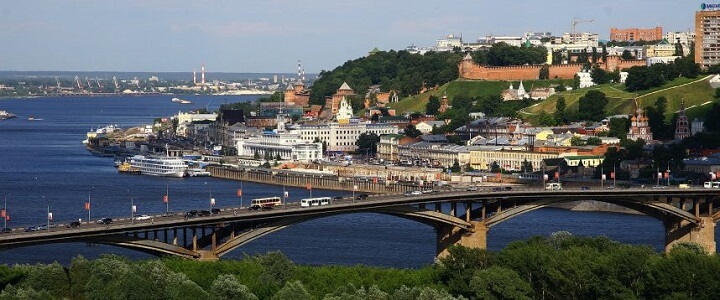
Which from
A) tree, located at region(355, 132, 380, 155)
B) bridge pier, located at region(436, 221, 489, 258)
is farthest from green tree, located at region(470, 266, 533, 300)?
tree, located at region(355, 132, 380, 155)

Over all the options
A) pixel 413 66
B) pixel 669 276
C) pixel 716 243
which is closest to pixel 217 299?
pixel 669 276

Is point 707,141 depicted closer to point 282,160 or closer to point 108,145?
point 282,160

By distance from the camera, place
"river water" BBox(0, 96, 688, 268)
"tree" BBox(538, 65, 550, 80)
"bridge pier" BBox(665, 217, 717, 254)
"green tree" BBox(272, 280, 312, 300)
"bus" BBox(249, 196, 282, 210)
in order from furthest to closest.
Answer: "tree" BBox(538, 65, 550, 80) < "bridge pier" BBox(665, 217, 717, 254) < "river water" BBox(0, 96, 688, 268) < "bus" BBox(249, 196, 282, 210) < "green tree" BBox(272, 280, 312, 300)

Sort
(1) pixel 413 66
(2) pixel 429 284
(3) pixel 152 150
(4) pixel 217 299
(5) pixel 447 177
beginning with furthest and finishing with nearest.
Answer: (1) pixel 413 66 < (3) pixel 152 150 < (5) pixel 447 177 < (2) pixel 429 284 < (4) pixel 217 299

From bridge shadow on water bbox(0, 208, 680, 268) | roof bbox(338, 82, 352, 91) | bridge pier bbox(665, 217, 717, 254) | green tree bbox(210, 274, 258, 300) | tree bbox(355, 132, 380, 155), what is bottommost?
bridge shadow on water bbox(0, 208, 680, 268)

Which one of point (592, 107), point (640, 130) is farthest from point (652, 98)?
point (640, 130)

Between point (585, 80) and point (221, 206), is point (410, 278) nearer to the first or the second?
point (221, 206)

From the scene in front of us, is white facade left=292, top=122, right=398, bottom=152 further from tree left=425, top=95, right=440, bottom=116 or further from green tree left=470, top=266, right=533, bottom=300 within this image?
green tree left=470, top=266, right=533, bottom=300
